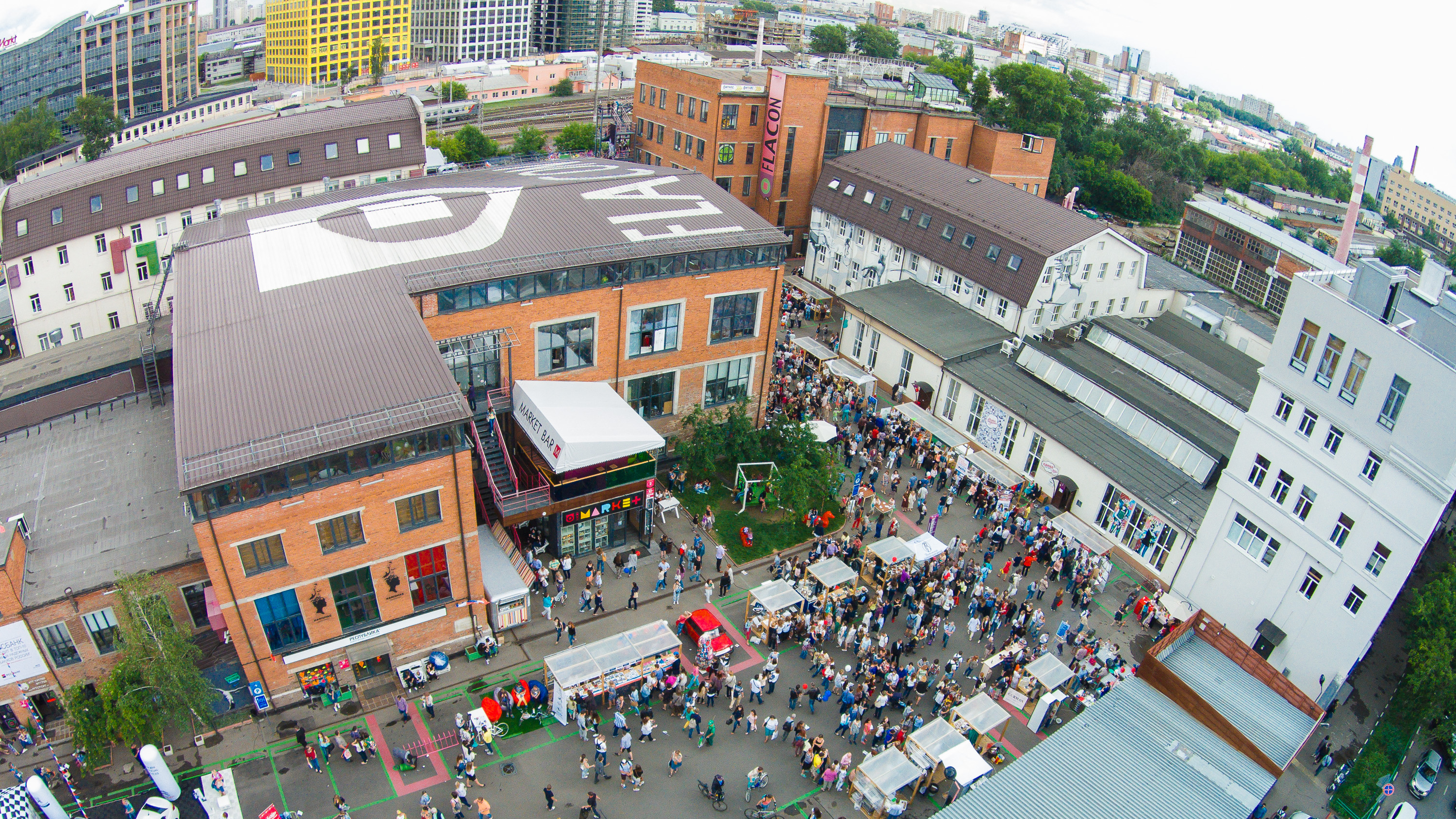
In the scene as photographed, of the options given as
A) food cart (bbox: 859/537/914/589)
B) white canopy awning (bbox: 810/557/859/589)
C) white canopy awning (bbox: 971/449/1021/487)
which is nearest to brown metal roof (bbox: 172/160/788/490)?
white canopy awning (bbox: 971/449/1021/487)

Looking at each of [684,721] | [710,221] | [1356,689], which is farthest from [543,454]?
[1356,689]

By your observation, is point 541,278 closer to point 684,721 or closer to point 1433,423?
point 684,721

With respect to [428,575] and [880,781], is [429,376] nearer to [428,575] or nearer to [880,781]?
[428,575]

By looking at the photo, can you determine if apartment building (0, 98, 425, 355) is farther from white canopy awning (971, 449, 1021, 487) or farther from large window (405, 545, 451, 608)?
white canopy awning (971, 449, 1021, 487)

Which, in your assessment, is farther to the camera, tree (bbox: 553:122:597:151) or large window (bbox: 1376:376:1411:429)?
tree (bbox: 553:122:597:151)

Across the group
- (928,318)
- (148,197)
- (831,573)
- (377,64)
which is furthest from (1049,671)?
(377,64)

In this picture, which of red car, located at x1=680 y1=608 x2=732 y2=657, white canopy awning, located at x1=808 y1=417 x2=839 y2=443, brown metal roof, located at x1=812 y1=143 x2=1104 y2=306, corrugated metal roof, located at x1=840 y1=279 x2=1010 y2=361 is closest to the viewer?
red car, located at x1=680 y1=608 x2=732 y2=657
